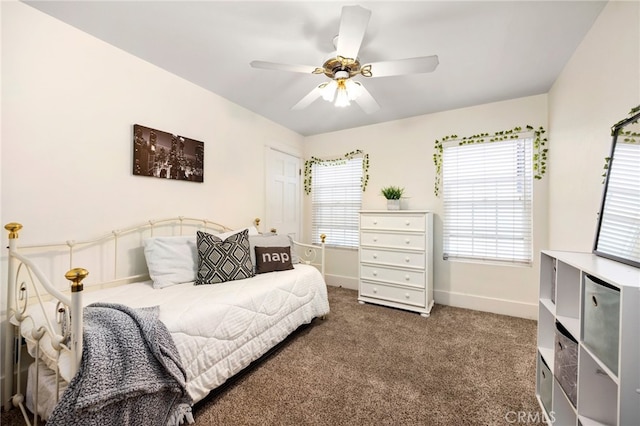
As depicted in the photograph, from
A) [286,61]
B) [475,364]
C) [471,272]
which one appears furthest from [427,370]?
[286,61]

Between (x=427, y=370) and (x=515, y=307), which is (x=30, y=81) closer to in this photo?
(x=427, y=370)

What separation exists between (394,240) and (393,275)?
1.37ft

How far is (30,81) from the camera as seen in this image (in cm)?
161

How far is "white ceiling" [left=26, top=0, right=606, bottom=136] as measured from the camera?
1600mm

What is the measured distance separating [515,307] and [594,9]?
2664 millimetres

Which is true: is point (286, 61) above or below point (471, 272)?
above

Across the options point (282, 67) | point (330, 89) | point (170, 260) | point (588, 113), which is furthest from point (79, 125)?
point (588, 113)

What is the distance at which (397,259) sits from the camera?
9.96ft

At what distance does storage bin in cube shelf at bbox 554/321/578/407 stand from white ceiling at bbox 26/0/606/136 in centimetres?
189


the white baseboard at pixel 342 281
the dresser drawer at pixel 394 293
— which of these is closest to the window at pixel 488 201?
the dresser drawer at pixel 394 293

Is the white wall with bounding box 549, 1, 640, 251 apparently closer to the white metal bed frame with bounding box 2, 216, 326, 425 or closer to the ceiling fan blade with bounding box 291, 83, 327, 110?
the ceiling fan blade with bounding box 291, 83, 327, 110

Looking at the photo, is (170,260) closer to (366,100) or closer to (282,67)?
(282,67)

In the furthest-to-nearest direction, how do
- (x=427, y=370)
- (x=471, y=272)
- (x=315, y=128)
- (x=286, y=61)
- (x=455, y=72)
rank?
(x=315, y=128)
(x=471, y=272)
(x=455, y=72)
(x=286, y=61)
(x=427, y=370)

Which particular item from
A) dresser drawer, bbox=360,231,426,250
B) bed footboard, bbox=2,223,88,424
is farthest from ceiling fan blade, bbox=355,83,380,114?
bed footboard, bbox=2,223,88,424
